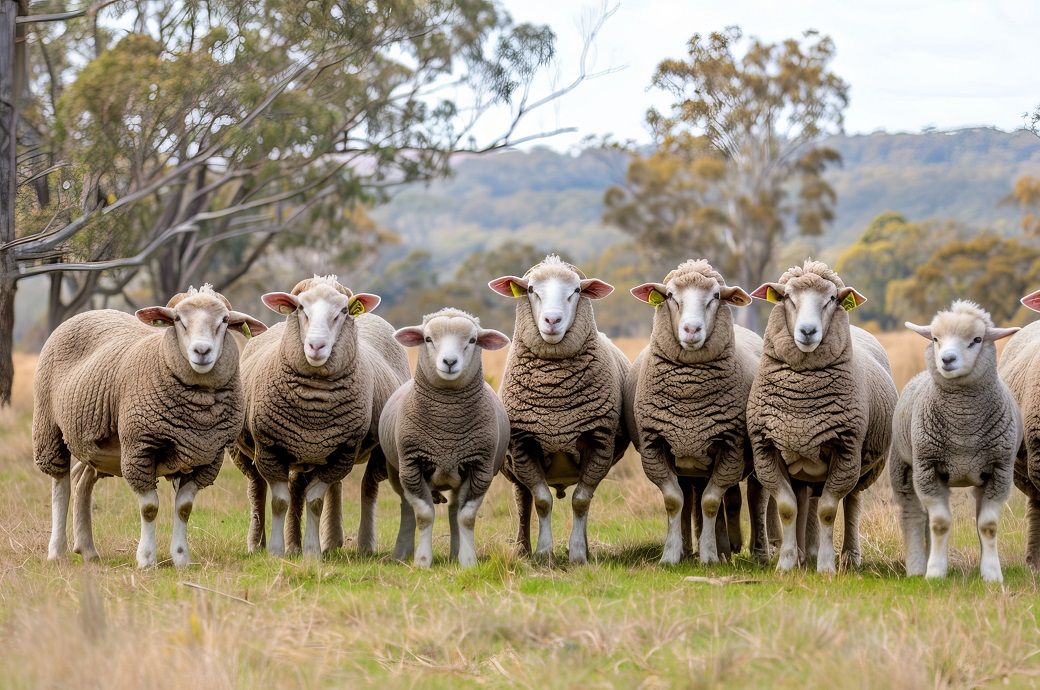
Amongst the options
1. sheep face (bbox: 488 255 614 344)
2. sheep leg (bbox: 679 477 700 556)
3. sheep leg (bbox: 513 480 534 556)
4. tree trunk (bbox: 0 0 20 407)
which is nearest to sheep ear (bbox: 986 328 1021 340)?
sheep face (bbox: 488 255 614 344)

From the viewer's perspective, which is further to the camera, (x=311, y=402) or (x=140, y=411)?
(x=311, y=402)

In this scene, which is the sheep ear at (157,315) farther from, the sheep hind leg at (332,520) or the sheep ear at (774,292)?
the sheep ear at (774,292)

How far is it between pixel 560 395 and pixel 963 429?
101 inches

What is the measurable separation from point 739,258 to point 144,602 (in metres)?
29.2

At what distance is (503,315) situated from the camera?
2181 inches

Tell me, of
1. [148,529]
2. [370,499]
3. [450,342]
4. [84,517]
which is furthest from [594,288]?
[84,517]

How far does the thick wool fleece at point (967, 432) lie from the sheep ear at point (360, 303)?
365 centimetres

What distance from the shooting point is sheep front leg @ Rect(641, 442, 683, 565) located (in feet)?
25.8

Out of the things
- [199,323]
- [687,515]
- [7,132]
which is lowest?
[687,515]

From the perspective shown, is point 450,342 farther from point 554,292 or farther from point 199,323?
→ point 199,323

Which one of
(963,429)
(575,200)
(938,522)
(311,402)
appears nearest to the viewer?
(963,429)

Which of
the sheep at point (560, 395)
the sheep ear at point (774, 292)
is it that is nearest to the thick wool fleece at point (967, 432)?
the sheep ear at point (774, 292)

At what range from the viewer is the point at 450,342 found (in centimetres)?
752

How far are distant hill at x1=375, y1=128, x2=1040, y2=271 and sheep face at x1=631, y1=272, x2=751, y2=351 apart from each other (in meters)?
95.4
